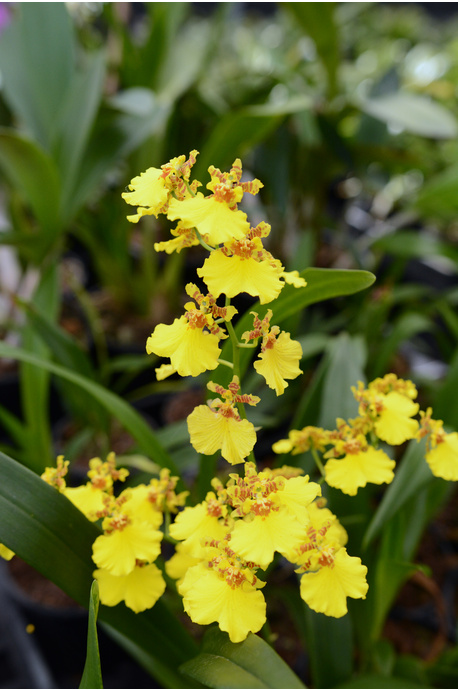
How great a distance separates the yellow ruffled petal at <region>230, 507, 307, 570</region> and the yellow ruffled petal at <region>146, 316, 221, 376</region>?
8 centimetres

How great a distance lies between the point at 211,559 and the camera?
0.32 meters

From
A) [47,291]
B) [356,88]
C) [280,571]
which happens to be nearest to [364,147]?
[356,88]

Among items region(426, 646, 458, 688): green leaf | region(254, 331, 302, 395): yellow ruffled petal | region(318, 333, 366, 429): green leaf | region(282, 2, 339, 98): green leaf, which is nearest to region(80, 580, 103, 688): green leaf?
region(254, 331, 302, 395): yellow ruffled petal

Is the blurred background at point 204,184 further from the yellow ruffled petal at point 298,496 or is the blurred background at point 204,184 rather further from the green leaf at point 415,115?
the yellow ruffled petal at point 298,496

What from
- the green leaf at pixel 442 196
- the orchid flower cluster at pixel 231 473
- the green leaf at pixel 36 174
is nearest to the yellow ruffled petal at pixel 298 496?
the orchid flower cluster at pixel 231 473

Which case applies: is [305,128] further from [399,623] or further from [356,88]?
[399,623]

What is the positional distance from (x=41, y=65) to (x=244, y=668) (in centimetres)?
81

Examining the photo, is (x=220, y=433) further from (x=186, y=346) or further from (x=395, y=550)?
(x=395, y=550)

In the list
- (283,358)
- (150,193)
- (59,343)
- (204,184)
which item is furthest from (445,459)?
(204,184)

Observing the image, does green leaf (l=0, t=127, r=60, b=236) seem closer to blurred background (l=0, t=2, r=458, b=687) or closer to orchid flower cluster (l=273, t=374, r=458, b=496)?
blurred background (l=0, t=2, r=458, b=687)

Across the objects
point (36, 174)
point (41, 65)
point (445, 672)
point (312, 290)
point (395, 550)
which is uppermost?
point (41, 65)

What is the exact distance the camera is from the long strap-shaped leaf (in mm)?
338

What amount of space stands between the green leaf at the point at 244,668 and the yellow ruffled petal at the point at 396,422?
0.14 metres

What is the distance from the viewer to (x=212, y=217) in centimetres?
28
